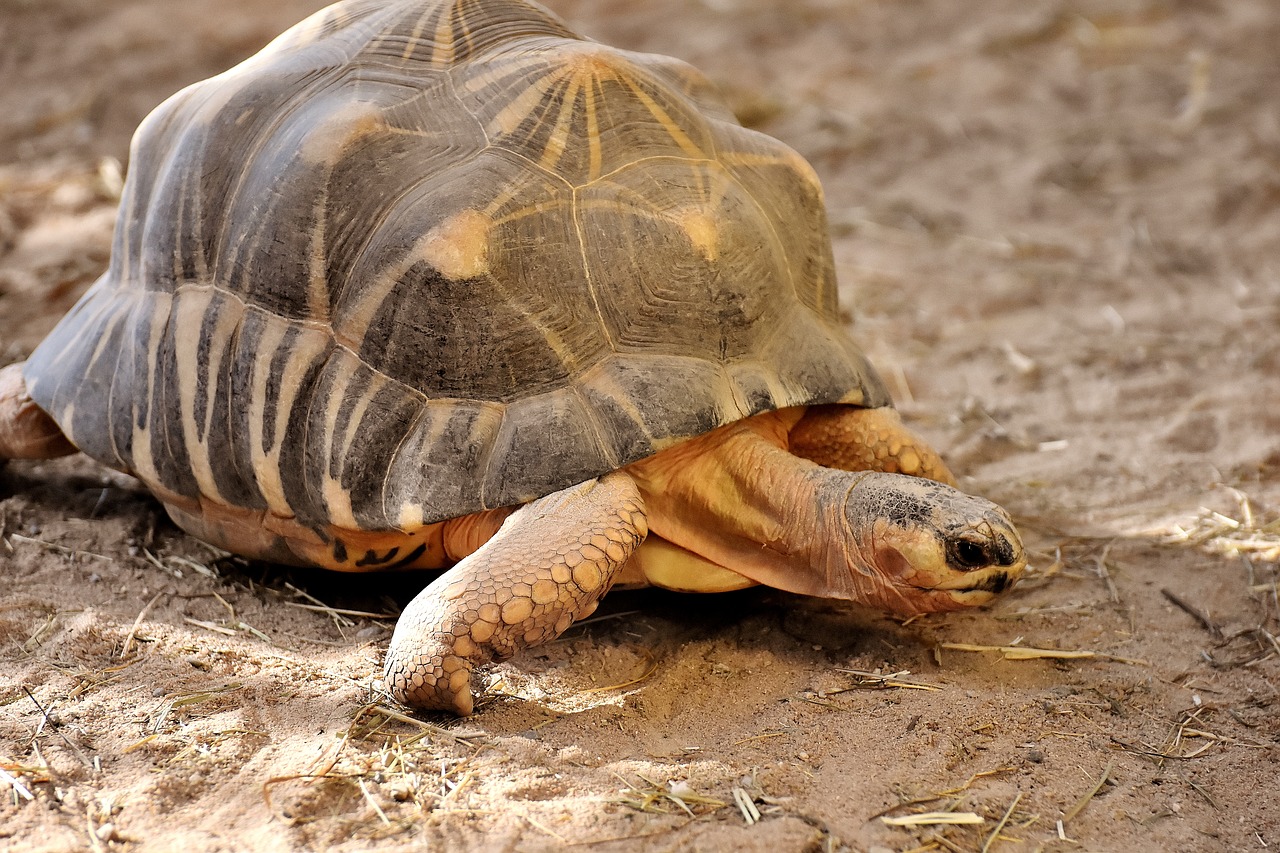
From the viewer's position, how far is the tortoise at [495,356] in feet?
7.39

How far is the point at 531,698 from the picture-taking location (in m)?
2.29

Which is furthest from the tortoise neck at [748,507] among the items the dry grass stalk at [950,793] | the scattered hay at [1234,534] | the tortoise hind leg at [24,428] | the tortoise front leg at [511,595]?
the tortoise hind leg at [24,428]

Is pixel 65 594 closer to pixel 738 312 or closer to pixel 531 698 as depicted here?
pixel 531 698

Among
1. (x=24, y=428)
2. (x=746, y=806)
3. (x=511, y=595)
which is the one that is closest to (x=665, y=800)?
(x=746, y=806)

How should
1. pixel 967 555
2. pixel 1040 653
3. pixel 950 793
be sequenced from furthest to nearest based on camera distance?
pixel 1040 653, pixel 967 555, pixel 950 793

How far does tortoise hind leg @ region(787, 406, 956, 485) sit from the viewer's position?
109 inches

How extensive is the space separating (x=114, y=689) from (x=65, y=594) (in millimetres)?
477

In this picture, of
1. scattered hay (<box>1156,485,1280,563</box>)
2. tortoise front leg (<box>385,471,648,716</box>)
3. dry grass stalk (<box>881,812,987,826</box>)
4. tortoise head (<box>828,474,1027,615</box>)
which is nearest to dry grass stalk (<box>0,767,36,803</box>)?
tortoise front leg (<box>385,471,648,716</box>)

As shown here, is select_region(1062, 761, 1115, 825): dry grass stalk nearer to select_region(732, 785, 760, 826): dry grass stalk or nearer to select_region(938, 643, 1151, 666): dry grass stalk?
select_region(938, 643, 1151, 666): dry grass stalk

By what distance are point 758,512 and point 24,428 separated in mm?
1982

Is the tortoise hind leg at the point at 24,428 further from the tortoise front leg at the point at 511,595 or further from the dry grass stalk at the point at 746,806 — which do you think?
the dry grass stalk at the point at 746,806

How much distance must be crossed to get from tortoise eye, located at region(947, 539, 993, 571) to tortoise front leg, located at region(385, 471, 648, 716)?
0.65 metres

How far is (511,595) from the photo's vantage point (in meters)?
2.09

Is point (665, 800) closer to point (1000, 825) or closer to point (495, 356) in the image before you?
point (1000, 825)
